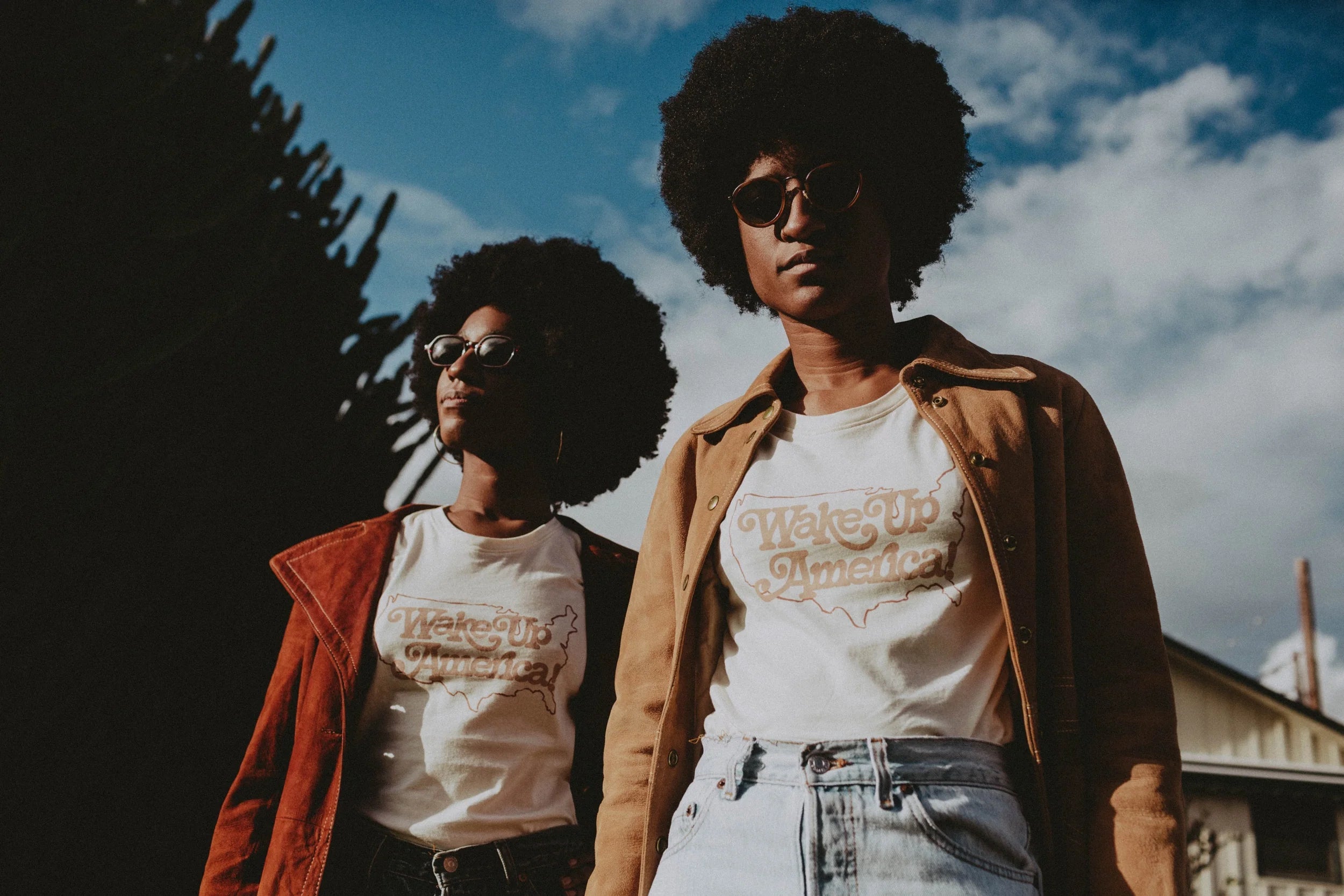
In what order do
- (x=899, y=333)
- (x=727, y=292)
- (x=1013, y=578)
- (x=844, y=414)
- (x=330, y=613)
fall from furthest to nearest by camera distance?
(x=330, y=613) < (x=727, y=292) < (x=899, y=333) < (x=844, y=414) < (x=1013, y=578)

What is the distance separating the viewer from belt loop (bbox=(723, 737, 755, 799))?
6.21ft

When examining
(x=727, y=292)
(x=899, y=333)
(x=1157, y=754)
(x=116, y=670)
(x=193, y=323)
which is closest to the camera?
(x=1157, y=754)

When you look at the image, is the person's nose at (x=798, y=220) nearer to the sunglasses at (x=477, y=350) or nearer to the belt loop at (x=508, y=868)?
the sunglasses at (x=477, y=350)

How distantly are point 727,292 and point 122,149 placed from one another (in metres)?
3.06

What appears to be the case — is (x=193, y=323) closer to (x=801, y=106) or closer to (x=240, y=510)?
(x=240, y=510)

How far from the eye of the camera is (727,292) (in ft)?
9.91

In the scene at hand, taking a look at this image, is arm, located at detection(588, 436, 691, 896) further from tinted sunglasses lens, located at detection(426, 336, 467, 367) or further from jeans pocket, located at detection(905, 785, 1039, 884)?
tinted sunglasses lens, located at detection(426, 336, 467, 367)

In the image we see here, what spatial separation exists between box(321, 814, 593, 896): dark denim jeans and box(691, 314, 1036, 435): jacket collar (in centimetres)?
127

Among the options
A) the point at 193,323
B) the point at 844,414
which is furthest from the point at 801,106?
the point at 193,323

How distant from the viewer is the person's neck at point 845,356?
2322 mm

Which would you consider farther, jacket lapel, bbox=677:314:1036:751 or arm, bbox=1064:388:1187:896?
jacket lapel, bbox=677:314:1036:751

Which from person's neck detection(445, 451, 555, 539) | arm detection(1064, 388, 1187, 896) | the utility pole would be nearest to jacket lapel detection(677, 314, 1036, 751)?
Answer: arm detection(1064, 388, 1187, 896)

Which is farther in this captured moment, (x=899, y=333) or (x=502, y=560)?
(x=502, y=560)

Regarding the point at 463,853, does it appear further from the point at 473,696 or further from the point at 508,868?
the point at 473,696
